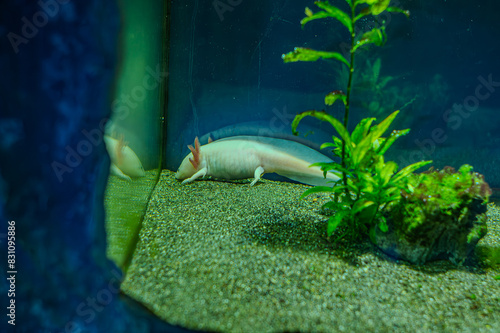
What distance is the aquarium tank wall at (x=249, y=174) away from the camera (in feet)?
5.98

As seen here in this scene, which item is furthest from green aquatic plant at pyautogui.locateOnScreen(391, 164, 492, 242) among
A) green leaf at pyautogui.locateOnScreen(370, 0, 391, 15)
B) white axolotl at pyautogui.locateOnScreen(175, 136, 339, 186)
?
white axolotl at pyautogui.locateOnScreen(175, 136, 339, 186)

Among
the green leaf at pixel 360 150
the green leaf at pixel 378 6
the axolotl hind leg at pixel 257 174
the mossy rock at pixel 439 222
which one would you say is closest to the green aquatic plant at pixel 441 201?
the mossy rock at pixel 439 222

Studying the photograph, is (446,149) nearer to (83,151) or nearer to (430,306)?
(430,306)

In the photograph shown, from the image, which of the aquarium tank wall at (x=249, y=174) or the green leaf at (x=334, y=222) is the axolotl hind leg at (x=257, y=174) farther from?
the green leaf at (x=334, y=222)

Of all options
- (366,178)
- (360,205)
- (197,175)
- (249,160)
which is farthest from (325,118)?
(197,175)

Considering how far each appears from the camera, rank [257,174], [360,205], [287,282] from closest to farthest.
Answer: [287,282] < [360,205] < [257,174]

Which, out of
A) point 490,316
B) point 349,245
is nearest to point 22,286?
point 349,245

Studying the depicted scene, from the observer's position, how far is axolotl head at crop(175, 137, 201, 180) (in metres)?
4.57

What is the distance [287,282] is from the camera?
Result: 214 centimetres

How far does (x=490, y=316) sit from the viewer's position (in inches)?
78.3

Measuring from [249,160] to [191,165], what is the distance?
88cm

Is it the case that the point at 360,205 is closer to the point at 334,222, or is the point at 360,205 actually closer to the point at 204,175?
the point at 334,222

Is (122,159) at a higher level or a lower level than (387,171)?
lower

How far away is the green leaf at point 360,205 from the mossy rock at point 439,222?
0.29 metres
